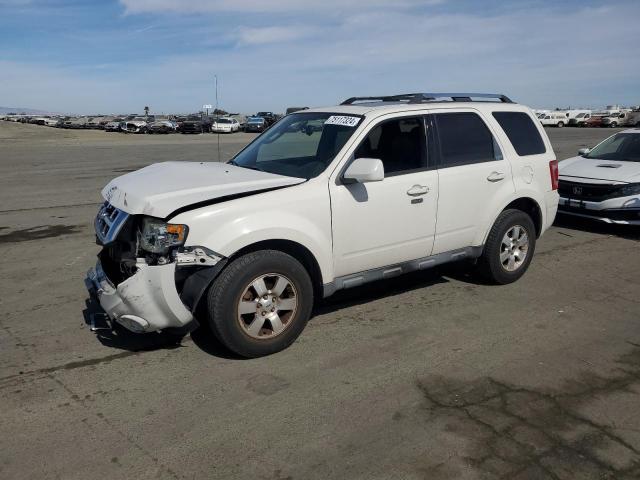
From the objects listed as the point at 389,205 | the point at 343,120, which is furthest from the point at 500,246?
the point at 343,120

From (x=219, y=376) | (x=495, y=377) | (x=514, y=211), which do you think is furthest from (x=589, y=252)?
(x=219, y=376)

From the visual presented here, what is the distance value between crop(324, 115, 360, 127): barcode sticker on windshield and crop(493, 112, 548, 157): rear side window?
5.73ft

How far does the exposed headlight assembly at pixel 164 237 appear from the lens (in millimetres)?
3836

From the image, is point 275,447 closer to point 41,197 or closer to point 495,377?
point 495,377

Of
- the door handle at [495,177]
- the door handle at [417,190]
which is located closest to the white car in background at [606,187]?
the door handle at [495,177]

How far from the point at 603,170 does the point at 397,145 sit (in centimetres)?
524

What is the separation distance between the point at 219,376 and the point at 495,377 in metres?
1.94

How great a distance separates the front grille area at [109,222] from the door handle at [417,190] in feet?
7.73

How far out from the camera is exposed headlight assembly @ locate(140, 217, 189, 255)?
384cm

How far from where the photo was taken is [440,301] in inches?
218

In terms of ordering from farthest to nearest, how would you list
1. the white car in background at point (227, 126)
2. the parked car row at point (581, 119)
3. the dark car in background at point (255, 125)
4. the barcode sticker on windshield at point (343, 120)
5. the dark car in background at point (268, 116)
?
the parked car row at point (581, 119) → the dark car in background at point (268, 116) → the dark car in background at point (255, 125) → the white car in background at point (227, 126) → the barcode sticker on windshield at point (343, 120)

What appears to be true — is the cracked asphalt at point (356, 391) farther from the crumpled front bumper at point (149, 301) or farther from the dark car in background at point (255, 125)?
the dark car in background at point (255, 125)

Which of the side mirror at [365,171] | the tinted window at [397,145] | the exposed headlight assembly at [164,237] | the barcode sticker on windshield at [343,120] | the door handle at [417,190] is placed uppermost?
the barcode sticker on windshield at [343,120]

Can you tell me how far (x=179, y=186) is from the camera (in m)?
4.18
